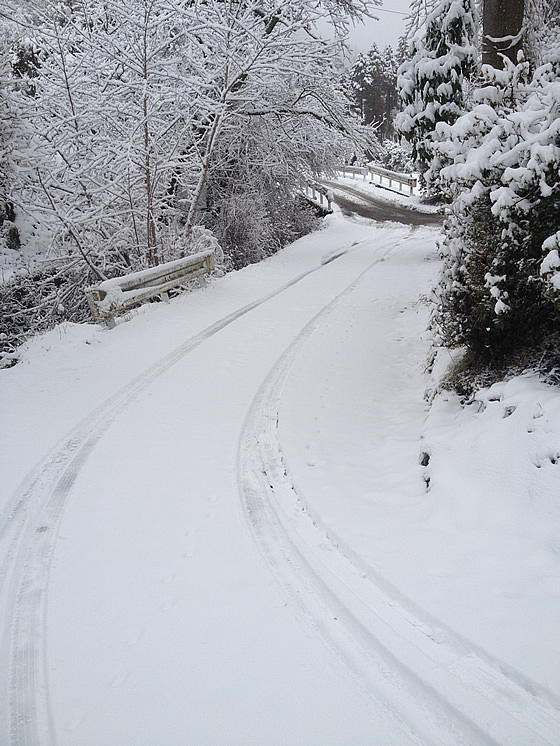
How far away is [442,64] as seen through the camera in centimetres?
690

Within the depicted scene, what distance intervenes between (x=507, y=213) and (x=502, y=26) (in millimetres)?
3747

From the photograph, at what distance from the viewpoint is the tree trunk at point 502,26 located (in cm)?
591

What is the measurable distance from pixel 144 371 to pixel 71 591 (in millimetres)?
4334

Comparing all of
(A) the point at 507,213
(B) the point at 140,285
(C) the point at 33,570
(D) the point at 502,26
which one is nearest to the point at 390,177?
(B) the point at 140,285

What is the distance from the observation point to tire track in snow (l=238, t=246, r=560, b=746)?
2.20m

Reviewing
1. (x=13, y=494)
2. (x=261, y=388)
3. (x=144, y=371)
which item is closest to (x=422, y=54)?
(x=261, y=388)

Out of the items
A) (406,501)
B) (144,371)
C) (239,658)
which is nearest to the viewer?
(239,658)

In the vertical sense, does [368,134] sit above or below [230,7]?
below

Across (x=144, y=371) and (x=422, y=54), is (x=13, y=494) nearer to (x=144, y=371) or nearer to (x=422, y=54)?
(x=144, y=371)

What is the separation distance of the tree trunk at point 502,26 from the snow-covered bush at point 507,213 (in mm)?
1290

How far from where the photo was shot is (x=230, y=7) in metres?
11.9

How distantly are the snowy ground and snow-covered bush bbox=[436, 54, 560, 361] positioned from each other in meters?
0.67

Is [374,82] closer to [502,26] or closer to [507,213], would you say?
[502,26]

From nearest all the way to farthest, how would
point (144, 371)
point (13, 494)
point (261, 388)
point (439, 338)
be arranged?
1. point (13, 494)
2. point (439, 338)
3. point (261, 388)
4. point (144, 371)
